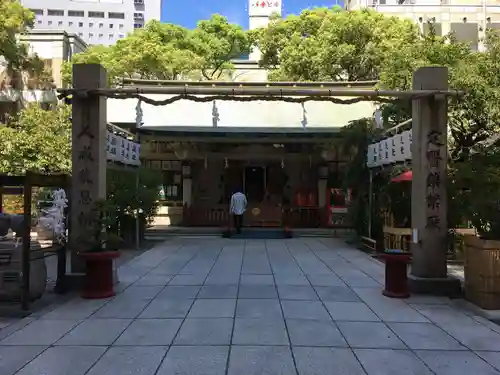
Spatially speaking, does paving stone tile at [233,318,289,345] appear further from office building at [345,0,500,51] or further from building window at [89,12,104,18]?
building window at [89,12,104,18]

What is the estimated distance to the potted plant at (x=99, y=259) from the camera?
302 inches

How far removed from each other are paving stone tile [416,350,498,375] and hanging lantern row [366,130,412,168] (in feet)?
16.8

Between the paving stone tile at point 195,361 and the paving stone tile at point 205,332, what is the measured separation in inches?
8.3

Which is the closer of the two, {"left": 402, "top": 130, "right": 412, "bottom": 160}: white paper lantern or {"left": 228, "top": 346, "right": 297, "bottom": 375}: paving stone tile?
{"left": 228, "top": 346, "right": 297, "bottom": 375}: paving stone tile

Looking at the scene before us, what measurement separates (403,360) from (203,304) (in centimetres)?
325

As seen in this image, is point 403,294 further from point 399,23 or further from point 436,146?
point 399,23

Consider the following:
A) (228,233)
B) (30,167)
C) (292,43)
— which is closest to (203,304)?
(228,233)

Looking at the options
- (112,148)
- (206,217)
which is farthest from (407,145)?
(206,217)

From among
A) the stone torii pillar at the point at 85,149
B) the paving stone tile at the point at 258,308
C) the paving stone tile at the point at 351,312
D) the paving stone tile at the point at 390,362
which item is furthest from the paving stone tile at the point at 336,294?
the stone torii pillar at the point at 85,149

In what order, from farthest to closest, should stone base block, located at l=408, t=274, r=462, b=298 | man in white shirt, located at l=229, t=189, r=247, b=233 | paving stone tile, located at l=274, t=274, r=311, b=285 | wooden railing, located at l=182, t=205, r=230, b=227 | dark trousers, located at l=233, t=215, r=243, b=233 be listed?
wooden railing, located at l=182, t=205, r=230, b=227 → dark trousers, located at l=233, t=215, r=243, b=233 → man in white shirt, located at l=229, t=189, r=247, b=233 → paving stone tile, located at l=274, t=274, r=311, b=285 → stone base block, located at l=408, t=274, r=462, b=298

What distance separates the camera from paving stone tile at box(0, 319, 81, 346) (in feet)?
18.4

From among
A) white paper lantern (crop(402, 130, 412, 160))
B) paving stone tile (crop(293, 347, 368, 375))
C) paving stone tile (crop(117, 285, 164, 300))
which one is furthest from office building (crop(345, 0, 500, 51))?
paving stone tile (crop(293, 347, 368, 375))

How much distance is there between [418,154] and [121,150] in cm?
625

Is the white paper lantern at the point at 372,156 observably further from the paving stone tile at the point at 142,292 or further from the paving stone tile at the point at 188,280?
the paving stone tile at the point at 142,292
